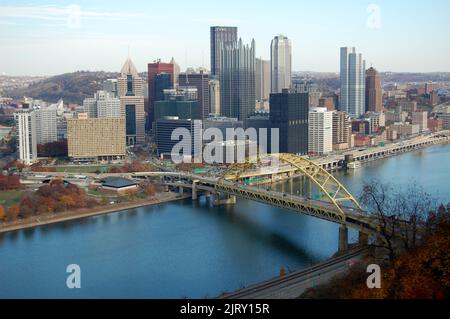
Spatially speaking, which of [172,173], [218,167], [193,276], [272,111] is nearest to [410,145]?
[272,111]

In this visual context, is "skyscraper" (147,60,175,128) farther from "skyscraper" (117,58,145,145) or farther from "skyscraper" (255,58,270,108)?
"skyscraper" (255,58,270,108)

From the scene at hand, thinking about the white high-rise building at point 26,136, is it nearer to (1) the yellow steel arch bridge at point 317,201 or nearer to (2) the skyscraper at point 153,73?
(1) the yellow steel arch bridge at point 317,201

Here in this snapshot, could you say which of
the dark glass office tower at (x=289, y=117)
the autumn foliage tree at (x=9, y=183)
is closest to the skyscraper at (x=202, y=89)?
the dark glass office tower at (x=289, y=117)

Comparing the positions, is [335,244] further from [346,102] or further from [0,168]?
[346,102]

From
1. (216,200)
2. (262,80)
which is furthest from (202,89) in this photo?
(216,200)
